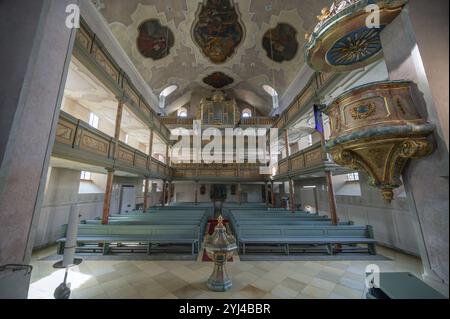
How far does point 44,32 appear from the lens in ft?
7.04

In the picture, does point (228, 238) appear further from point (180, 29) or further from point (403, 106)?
point (180, 29)

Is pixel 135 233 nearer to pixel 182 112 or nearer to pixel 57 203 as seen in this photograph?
pixel 57 203

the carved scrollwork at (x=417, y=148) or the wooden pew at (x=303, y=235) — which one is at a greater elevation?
the carved scrollwork at (x=417, y=148)

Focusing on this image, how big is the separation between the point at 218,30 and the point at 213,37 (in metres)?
0.57

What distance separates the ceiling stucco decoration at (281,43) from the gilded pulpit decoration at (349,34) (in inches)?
322

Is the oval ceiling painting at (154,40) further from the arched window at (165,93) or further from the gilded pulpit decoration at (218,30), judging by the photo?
the arched window at (165,93)

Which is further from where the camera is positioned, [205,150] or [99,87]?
[205,150]

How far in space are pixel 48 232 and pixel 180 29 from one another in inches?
474

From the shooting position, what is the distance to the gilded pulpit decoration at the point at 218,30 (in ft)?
31.6

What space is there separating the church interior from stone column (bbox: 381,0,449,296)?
0.01 meters

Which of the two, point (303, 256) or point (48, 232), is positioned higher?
point (48, 232)

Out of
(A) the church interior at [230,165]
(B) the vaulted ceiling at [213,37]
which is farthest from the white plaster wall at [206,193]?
(B) the vaulted ceiling at [213,37]
